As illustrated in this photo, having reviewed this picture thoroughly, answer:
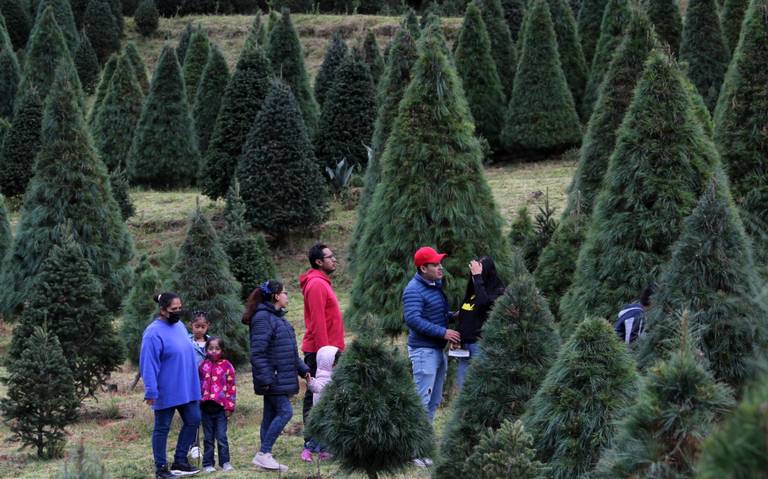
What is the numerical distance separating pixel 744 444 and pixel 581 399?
149 inches

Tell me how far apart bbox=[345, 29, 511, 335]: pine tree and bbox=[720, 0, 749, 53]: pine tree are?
639 inches

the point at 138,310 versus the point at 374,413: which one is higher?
the point at 374,413

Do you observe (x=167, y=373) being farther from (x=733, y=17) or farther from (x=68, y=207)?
(x=733, y=17)

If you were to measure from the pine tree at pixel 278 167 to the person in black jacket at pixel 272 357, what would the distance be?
12.2 metres

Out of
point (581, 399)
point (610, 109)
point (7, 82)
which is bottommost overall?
point (581, 399)

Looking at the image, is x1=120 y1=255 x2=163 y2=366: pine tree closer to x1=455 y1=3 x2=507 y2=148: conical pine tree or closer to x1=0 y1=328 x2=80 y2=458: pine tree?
x1=0 y1=328 x2=80 y2=458: pine tree

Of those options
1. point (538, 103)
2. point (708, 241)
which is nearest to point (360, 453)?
point (708, 241)

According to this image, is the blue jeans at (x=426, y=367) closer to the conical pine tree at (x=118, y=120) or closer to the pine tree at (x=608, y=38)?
the pine tree at (x=608, y=38)

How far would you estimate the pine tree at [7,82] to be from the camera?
36781 mm

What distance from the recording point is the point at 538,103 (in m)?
25.3

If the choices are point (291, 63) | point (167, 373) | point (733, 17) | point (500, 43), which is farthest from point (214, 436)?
point (500, 43)

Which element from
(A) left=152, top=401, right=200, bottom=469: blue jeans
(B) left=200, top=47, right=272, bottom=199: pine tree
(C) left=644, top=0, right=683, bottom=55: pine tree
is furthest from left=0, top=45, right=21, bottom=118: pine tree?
(A) left=152, top=401, right=200, bottom=469: blue jeans

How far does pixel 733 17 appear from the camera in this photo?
26.7m

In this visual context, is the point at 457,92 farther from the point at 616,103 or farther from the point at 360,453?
the point at 360,453
